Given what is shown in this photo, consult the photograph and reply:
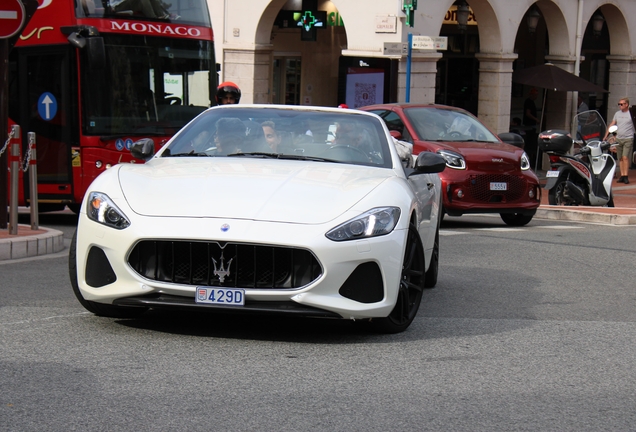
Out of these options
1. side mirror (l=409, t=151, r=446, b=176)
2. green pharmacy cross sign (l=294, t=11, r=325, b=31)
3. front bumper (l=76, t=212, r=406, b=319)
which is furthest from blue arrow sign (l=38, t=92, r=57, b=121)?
green pharmacy cross sign (l=294, t=11, r=325, b=31)

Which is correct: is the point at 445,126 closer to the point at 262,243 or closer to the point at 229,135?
the point at 229,135

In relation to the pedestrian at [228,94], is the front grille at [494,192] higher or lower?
lower

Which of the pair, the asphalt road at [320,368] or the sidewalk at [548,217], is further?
the sidewalk at [548,217]

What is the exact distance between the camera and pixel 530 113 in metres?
29.8

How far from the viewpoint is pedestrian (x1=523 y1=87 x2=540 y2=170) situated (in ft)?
97.9

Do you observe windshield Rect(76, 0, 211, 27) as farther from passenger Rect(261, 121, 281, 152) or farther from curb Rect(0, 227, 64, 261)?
passenger Rect(261, 121, 281, 152)

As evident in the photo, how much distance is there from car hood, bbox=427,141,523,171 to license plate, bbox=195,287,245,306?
9107 millimetres

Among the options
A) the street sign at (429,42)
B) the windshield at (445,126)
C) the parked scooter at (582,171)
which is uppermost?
the street sign at (429,42)

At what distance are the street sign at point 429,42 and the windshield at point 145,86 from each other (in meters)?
8.16

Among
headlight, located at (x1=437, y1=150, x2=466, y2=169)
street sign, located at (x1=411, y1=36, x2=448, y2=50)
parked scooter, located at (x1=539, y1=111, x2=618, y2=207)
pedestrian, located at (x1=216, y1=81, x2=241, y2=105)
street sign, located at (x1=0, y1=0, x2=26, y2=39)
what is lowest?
parked scooter, located at (x1=539, y1=111, x2=618, y2=207)

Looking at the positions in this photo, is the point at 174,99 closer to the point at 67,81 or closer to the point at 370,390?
the point at 67,81

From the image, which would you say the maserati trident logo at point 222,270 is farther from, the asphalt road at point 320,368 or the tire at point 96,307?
the tire at point 96,307

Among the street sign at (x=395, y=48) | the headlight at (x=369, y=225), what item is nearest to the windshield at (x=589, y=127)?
the street sign at (x=395, y=48)

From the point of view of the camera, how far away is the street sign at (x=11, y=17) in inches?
418
